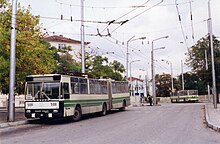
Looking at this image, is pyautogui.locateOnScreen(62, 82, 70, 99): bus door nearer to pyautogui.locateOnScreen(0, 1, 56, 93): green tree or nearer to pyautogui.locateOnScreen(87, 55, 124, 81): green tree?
pyautogui.locateOnScreen(0, 1, 56, 93): green tree

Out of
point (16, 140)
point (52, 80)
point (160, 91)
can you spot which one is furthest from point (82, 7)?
point (160, 91)

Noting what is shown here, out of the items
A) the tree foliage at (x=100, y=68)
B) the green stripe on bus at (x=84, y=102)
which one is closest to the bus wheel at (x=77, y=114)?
the green stripe on bus at (x=84, y=102)

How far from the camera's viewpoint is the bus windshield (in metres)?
18.6

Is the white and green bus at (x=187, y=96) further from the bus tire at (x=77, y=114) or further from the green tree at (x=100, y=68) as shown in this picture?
the bus tire at (x=77, y=114)

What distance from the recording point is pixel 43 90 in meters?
18.8

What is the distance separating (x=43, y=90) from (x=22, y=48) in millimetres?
5548

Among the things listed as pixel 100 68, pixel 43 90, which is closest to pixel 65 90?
pixel 43 90

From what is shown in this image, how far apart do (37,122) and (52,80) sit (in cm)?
307

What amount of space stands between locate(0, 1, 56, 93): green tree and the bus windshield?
13.7 ft

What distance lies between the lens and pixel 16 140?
475 inches

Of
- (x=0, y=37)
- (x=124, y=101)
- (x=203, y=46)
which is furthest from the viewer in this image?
(x=203, y=46)

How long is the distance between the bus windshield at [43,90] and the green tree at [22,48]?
164 inches

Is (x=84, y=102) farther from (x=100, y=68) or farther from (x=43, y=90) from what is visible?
(x=100, y=68)

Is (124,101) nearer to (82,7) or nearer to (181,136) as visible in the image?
(82,7)
